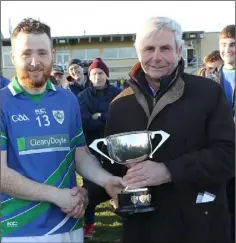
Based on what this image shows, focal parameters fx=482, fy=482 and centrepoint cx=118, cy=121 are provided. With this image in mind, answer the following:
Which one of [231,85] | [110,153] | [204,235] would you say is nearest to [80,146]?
[110,153]

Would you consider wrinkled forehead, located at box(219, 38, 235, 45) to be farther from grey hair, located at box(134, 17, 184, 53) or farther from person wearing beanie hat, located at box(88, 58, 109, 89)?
grey hair, located at box(134, 17, 184, 53)

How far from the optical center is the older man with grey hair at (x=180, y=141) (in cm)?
256

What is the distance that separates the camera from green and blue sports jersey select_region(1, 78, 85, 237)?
100 inches

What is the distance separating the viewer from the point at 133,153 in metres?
2.56

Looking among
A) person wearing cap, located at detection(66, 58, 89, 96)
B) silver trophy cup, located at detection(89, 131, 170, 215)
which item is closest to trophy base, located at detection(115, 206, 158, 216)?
silver trophy cup, located at detection(89, 131, 170, 215)

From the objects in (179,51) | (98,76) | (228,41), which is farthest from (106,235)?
(179,51)

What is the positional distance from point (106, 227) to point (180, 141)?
3683 mm

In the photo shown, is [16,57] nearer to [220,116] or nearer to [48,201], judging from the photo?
[48,201]

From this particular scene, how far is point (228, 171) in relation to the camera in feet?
8.41

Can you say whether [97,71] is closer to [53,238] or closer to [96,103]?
[96,103]

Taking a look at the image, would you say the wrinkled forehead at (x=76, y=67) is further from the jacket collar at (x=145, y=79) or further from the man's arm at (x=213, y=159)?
the man's arm at (x=213, y=159)

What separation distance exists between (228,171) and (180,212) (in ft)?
1.12

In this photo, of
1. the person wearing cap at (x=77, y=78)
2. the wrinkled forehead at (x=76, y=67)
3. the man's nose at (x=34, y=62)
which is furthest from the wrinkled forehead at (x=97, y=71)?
the man's nose at (x=34, y=62)

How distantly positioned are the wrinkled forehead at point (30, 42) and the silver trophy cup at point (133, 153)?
1.97ft
